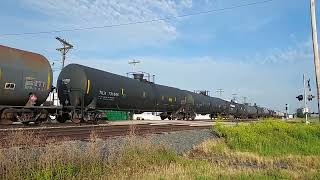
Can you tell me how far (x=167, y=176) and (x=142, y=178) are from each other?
650mm

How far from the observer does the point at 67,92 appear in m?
25.0

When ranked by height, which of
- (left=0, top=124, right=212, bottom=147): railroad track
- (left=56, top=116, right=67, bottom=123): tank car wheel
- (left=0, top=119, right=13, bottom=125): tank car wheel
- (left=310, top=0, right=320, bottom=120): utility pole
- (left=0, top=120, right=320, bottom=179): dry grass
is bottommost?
(left=0, top=120, right=320, bottom=179): dry grass

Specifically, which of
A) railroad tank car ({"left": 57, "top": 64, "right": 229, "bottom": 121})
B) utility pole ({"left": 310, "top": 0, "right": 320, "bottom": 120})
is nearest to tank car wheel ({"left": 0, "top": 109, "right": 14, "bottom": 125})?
railroad tank car ({"left": 57, "top": 64, "right": 229, "bottom": 121})

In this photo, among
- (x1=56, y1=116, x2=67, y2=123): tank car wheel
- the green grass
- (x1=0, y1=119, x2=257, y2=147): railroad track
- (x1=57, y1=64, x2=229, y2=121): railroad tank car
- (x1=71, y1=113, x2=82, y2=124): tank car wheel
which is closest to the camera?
(x1=0, y1=119, x2=257, y2=147): railroad track

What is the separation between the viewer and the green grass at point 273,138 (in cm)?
1538

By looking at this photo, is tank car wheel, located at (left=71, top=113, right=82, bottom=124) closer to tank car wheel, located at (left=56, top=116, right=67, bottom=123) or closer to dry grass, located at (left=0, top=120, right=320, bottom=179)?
tank car wheel, located at (left=56, top=116, right=67, bottom=123)

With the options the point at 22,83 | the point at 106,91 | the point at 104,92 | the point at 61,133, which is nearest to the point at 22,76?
the point at 22,83

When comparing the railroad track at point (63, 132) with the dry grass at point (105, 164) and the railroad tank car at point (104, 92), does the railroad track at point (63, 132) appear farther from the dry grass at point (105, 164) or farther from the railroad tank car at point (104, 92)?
the railroad tank car at point (104, 92)

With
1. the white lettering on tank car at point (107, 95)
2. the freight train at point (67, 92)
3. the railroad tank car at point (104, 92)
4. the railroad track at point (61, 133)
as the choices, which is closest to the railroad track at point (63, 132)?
the railroad track at point (61, 133)

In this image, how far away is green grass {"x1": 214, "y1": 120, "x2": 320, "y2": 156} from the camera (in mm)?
15376

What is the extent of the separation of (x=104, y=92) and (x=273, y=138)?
41.0ft

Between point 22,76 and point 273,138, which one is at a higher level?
point 22,76

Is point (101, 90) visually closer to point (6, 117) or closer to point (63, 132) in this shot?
point (6, 117)

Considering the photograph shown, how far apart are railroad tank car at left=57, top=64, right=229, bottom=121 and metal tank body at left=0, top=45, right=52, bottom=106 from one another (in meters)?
2.60
